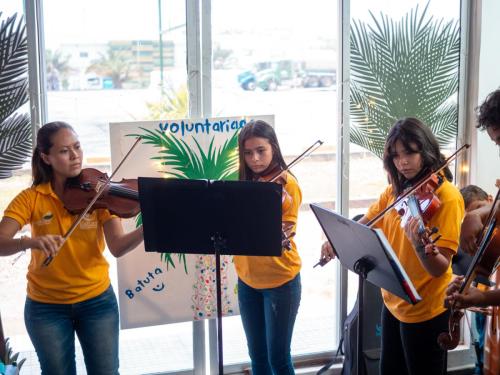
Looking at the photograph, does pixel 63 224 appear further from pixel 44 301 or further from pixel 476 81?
pixel 476 81

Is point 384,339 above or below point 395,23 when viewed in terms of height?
below

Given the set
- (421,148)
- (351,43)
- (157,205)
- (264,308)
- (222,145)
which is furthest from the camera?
(351,43)

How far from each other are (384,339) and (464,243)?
1.57ft

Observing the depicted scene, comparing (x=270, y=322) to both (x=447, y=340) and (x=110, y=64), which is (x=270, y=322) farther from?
(x=110, y=64)

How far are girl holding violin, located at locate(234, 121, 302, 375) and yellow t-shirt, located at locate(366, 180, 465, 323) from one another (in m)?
0.41

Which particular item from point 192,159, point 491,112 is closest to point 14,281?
point 192,159

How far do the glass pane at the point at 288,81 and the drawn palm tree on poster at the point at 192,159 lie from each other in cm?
22

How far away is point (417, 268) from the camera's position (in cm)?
244

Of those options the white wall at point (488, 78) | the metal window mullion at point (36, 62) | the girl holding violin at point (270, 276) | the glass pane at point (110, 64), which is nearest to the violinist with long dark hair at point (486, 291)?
the girl holding violin at point (270, 276)

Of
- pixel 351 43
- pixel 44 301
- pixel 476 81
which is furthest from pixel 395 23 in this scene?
pixel 44 301

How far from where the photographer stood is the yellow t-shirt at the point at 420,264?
237cm

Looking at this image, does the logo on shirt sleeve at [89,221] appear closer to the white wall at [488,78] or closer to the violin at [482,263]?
the violin at [482,263]

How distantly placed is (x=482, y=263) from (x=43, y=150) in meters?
1.59

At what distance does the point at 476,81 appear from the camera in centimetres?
346
